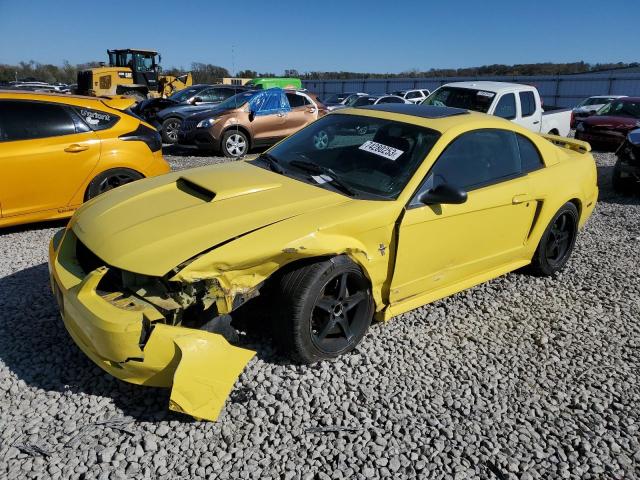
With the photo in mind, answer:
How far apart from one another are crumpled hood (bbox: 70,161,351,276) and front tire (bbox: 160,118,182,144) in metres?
9.97

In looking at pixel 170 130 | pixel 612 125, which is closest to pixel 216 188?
pixel 170 130

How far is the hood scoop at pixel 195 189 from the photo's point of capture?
3.24 metres

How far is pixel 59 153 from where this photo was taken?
205 inches

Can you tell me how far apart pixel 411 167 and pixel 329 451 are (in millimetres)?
1876

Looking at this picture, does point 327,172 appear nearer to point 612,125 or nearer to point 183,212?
point 183,212

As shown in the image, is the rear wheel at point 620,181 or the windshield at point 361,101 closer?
the rear wheel at point 620,181

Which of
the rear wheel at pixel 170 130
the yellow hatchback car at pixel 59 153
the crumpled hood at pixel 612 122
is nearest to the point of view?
the yellow hatchback car at pixel 59 153

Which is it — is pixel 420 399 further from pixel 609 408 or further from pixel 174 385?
pixel 174 385

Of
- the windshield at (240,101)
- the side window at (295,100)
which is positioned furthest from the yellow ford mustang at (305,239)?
the side window at (295,100)

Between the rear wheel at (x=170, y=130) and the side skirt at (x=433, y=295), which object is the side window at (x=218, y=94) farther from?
the side skirt at (x=433, y=295)

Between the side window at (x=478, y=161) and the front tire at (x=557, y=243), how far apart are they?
0.78 m

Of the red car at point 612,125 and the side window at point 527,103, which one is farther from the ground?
the side window at point 527,103

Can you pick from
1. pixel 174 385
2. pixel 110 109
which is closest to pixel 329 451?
pixel 174 385

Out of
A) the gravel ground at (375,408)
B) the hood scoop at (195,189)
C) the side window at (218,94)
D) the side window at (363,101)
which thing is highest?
the side window at (218,94)
